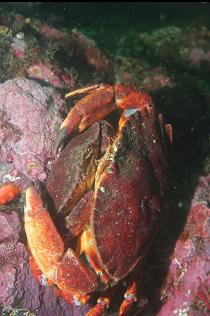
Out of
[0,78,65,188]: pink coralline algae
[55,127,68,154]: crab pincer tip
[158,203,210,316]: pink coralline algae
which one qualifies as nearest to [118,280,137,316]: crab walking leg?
[158,203,210,316]: pink coralline algae

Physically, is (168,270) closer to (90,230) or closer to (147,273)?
(147,273)

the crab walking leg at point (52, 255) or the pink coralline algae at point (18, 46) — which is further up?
the pink coralline algae at point (18, 46)

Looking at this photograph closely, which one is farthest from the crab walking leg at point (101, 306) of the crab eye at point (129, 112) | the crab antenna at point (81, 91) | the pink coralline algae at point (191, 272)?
the crab antenna at point (81, 91)

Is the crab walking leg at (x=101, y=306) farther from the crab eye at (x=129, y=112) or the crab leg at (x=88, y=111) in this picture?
the crab eye at (x=129, y=112)

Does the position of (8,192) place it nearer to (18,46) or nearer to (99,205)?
(99,205)

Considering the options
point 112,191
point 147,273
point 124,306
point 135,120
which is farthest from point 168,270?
point 135,120

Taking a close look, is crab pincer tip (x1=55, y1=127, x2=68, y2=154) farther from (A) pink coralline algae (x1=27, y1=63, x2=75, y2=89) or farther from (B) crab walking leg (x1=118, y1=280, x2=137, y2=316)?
(B) crab walking leg (x1=118, y1=280, x2=137, y2=316)
